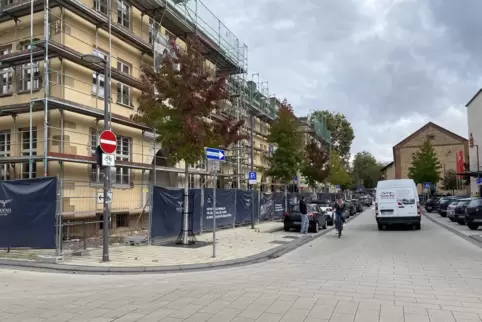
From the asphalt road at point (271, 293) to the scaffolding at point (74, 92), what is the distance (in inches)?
253

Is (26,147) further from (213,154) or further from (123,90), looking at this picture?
(213,154)

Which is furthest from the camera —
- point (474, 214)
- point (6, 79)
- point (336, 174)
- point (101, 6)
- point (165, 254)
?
point (336, 174)

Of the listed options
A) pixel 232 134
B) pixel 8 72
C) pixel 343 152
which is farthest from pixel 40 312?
pixel 343 152

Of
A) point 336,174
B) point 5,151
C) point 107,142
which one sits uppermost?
point 336,174

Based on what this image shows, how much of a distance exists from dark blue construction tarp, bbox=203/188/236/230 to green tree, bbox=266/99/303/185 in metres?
6.53

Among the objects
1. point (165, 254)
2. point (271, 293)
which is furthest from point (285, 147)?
point (271, 293)

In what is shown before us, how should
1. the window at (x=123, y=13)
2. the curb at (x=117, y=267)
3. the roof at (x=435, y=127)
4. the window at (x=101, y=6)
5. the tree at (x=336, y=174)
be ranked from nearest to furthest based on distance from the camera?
1. the curb at (x=117, y=267)
2. the window at (x=101, y=6)
3. the window at (x=123, y=13)
4. the tree at (x=336, y=174)
5. the roof at (x=435, y=127)

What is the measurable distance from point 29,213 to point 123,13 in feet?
43.7

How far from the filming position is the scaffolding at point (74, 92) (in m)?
17.1

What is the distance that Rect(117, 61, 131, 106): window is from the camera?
70.0ft

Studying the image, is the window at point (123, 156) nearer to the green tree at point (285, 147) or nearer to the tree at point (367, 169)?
the green tree at point (285, 147)

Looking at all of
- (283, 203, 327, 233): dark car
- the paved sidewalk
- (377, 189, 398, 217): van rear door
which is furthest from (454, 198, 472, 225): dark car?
the paved sidewalk

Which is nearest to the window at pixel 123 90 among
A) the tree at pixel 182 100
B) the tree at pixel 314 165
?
the tree at pixel 182 100

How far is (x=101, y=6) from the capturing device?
2062 cm
